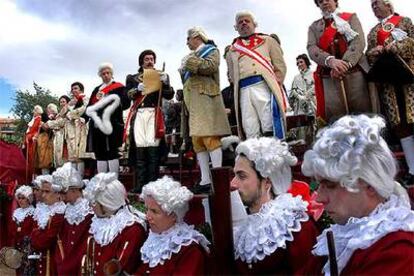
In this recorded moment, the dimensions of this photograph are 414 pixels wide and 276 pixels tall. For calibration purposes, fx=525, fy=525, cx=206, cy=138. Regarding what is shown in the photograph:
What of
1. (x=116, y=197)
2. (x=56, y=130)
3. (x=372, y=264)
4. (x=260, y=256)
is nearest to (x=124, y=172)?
(x=56, y=130)

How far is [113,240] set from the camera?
4.05m

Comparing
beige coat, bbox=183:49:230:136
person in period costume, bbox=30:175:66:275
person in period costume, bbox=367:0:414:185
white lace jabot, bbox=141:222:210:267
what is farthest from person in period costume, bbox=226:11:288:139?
white lace jabot, bbox=141:222:210:267

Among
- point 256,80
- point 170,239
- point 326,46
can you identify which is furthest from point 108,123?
point 170,239

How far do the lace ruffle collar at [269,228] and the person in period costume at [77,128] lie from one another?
6449 millimetres

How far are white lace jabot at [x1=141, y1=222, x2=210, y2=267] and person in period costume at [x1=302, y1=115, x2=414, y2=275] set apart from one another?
4.64 feet

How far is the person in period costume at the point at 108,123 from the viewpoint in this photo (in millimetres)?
7594

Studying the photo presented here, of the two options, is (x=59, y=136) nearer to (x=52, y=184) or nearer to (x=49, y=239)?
(x=52, y=184)

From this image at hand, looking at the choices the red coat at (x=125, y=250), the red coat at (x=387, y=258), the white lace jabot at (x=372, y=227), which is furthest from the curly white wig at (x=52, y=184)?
the red coat at (x=387, y=258)

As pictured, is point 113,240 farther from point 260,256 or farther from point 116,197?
point 260,256

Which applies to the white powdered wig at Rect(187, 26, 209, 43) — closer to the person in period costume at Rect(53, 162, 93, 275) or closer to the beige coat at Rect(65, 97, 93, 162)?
the person in period costume at Rect(53, 162, 93, 275)

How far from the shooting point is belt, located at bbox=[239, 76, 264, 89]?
5.70 metres

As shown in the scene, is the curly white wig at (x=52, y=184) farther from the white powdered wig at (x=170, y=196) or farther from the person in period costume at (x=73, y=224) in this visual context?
the white powdered wig at (x=170, y=196)

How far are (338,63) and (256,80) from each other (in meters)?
0.97

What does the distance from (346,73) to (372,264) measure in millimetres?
3671
